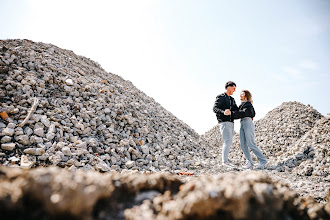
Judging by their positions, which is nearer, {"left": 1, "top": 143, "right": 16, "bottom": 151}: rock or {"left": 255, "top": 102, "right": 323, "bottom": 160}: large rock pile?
{"left": 1, "top": 143, "right": 16, "bottom": 151}: rock

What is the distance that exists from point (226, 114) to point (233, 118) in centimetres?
44

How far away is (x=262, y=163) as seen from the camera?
5.52 metres

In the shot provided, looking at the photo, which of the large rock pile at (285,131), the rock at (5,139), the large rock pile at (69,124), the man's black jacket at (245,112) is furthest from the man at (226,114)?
the rock at (5,139)

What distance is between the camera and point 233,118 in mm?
5523

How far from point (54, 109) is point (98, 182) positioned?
14.2 ft

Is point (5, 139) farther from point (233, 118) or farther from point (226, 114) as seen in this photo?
point (233, 118)

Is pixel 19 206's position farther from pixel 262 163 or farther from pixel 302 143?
pixel 302 143

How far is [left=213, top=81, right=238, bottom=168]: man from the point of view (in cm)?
543

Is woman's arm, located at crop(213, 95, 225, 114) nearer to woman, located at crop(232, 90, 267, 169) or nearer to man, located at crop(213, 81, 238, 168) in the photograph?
man, located at crop(213, 81, 238, 168)

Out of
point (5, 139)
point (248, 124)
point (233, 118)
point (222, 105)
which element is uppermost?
point (222, 105)

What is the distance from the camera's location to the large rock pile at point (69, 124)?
369cm

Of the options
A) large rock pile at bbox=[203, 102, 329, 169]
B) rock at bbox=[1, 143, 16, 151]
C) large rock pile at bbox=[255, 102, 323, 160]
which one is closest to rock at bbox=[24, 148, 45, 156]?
rock at bbox=[1, 143, 16, 151]

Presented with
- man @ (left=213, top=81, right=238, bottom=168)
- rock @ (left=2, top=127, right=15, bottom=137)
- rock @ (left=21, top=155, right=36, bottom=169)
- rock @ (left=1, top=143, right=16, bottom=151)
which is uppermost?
man @ (left=213, top=81, right=238, bottom=168)

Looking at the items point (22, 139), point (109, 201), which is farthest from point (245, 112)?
point (22, 139)
